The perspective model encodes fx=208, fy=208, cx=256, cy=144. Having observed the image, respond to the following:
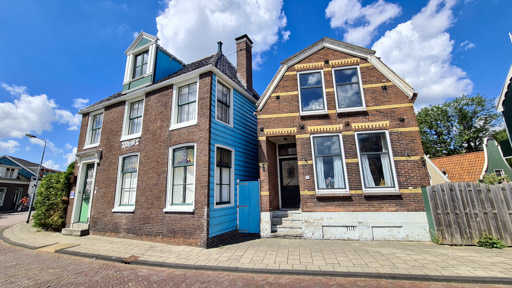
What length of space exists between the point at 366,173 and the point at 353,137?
4.84ft

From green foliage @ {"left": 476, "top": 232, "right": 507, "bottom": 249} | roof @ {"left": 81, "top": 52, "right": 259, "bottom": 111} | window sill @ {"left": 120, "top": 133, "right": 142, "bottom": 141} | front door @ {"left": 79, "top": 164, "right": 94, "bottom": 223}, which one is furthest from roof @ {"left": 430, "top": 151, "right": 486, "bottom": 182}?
front door @ {"left": 79, "top": 164, "right": 94, "bottom": 223}

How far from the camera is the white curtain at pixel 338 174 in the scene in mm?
8125

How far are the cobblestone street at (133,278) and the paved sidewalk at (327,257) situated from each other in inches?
8.2

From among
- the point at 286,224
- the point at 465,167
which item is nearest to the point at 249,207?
the point at 286,224

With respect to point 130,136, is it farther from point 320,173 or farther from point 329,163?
point 329,163

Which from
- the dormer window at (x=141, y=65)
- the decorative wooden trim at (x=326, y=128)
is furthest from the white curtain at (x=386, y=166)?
the dormer window at (x=141, y=65)

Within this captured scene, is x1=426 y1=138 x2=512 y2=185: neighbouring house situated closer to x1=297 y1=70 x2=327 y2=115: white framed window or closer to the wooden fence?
the wooden fence

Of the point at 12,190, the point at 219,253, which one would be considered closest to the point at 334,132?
the point at 219,253

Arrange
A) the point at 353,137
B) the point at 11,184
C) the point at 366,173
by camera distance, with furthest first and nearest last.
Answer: the point at 11,184 < the point at 353,137 < the point at 366,173

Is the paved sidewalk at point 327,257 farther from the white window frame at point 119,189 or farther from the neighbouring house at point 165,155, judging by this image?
the white window frame at point 119,189

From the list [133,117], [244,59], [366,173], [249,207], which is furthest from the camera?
[244,59]

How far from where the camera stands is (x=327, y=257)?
226 inches

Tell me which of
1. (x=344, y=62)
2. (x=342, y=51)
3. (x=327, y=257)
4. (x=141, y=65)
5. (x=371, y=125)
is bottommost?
(x=327, y=257)

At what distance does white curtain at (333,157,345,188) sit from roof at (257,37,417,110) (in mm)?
3823
